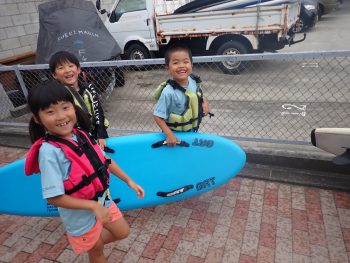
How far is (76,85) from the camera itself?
8.45ft

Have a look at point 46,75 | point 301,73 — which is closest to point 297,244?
point 46,75

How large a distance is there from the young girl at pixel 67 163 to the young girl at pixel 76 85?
2.54ft

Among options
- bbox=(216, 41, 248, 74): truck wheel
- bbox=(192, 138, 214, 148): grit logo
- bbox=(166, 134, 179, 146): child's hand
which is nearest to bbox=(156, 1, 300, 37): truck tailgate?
bbox=(216, 41, 248, 74): truck wheel

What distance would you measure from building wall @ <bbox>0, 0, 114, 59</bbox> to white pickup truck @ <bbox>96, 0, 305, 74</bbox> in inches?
78.5

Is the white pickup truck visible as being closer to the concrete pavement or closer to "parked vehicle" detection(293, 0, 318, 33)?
"parked vehicle" detection(293, 0, 318, 33)

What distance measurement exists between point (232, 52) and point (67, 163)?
638cm

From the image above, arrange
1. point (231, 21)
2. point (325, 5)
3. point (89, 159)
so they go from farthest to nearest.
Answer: point (325, 5), point (231, 21), point (89, 159)

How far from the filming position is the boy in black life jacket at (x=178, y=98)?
231 centimetres

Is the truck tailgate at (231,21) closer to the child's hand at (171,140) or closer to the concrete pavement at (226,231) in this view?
the concrete pavement at (226,231)

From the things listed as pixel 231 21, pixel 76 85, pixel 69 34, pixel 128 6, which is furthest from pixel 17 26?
pixel 76 85

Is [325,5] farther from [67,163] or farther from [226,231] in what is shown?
[67,163]

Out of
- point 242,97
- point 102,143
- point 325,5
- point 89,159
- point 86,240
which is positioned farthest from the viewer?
point 325,5

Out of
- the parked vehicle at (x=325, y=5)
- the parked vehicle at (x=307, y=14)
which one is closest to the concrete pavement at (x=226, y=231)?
the parked vehicle at (x=307, y=14)

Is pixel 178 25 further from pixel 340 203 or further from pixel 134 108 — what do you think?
pixel 340 203
